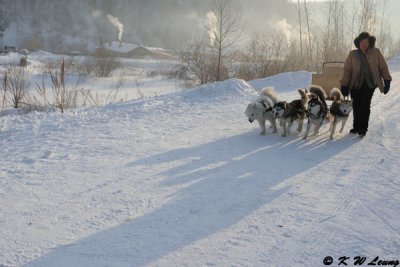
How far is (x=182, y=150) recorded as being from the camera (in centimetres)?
629

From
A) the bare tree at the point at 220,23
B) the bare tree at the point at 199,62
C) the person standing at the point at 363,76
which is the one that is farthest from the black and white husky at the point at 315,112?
the bare tree at the point at 199,62

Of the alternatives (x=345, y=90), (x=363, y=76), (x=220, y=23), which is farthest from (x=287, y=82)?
(x=363, y=76)

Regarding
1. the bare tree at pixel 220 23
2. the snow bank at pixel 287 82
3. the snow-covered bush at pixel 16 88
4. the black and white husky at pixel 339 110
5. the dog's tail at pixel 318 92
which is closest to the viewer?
the black and white husky at pixel 339 110

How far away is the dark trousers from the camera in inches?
275

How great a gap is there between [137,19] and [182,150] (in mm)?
84441

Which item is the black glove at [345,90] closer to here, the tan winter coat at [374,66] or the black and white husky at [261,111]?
the tan winter coat at [374,66]

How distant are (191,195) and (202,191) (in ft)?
0.55

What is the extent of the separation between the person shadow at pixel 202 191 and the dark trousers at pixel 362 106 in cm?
37

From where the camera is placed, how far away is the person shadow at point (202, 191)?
3391 mm

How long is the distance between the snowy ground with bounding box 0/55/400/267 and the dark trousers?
22 centimetres

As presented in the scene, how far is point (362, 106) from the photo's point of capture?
7027mm

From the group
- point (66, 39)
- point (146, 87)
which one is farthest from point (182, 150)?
point (66, 39)

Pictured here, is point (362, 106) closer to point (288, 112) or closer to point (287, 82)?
point (288, 112)

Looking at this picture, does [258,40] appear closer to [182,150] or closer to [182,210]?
[182,150]
